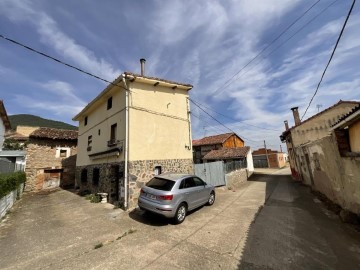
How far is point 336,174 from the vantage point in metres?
7.86

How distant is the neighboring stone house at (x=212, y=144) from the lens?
30206mm

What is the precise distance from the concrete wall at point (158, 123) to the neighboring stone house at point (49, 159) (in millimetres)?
13343

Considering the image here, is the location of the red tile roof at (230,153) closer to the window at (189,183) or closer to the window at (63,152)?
the window at (189,183)

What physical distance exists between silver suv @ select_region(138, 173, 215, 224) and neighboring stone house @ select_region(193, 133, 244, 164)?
2253 cm

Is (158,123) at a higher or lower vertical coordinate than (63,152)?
higher

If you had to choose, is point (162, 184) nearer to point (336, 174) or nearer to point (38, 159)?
point (336, 174)

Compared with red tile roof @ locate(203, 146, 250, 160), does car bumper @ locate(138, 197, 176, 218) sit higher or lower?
lower

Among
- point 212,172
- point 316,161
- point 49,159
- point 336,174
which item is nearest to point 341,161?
point 336,174

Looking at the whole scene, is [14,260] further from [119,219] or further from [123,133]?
[123,133]

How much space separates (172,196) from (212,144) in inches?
973

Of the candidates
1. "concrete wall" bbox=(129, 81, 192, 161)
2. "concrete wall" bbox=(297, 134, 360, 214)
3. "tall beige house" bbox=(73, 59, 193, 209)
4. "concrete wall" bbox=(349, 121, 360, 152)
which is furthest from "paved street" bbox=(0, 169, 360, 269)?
"concrete wall" bbox=(129, 81, 192, 161)

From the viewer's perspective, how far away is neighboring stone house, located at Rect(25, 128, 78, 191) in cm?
1744

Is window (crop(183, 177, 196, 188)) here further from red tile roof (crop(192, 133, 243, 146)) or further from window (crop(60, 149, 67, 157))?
red tile roof (crop(192, 133, 243, 146))

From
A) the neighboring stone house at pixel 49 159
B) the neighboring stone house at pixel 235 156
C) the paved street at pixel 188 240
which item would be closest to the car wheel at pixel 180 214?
the paved street at pixel 188 240
